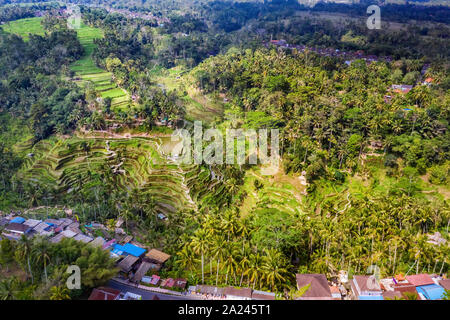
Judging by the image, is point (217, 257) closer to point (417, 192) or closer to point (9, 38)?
point (417, 192)

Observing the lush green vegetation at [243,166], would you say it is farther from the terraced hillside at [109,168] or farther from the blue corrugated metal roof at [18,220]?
the blue corrugated metal roof at [18,220]

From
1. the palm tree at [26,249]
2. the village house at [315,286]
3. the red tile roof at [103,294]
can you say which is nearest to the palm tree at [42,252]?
the palm tree at [26,249]

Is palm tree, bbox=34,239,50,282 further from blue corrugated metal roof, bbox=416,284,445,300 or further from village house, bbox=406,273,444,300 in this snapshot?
blue corrugated metal roof, bbox=416,284,445,300

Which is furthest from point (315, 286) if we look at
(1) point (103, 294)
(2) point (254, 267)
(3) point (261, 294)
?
(1) point (103, 294)

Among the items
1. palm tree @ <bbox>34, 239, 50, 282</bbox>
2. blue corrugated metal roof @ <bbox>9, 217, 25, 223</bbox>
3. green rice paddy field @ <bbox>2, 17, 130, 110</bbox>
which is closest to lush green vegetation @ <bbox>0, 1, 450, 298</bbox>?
green rice paddy field @ <bbox>2, 17, 130, 110</bbox>

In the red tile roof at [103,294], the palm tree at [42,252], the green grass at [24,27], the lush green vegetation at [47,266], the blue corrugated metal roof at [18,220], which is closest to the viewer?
the lush green vegetation at [47,266]
